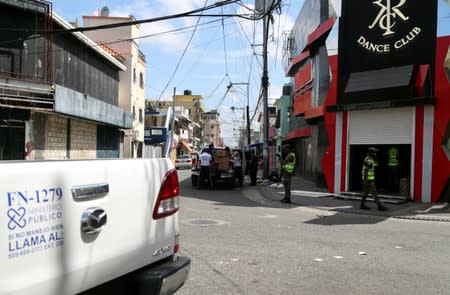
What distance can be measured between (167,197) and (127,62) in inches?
1332

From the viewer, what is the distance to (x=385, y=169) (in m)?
19.4

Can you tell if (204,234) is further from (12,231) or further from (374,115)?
(374,115)

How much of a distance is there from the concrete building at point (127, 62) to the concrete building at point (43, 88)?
9.20 m

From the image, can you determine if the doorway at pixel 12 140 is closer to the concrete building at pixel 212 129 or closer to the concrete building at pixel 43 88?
the concrete building at pixel 43 88

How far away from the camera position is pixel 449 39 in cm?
1523

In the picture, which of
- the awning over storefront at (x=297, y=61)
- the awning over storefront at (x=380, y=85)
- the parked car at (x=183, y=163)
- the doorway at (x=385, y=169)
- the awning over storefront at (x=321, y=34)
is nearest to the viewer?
the awning over storefront at (x=380, y=85)

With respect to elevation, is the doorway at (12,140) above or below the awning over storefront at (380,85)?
below

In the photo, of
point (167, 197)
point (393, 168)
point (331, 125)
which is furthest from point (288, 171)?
point (167, 197)

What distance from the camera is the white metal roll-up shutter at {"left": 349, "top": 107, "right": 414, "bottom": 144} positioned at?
53.5 ft

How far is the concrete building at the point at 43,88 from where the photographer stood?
18.6 metres

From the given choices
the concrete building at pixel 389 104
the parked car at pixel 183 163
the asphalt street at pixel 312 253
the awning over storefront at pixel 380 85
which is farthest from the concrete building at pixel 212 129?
the asphalt street at pixel 312 253

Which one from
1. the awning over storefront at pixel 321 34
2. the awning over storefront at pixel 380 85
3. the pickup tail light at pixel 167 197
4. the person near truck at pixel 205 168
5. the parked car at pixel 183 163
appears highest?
the awning over storefront at pixel 321 34

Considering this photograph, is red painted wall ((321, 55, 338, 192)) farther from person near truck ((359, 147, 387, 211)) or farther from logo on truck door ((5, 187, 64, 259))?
logo on truck door ((5, 187, 64, 259))

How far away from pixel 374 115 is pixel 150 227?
1462cm
